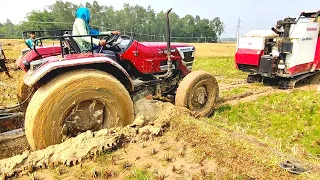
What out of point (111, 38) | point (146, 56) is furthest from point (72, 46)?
point (146, 56)

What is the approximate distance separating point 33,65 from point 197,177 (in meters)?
2.75

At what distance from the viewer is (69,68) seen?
3797 millimetres

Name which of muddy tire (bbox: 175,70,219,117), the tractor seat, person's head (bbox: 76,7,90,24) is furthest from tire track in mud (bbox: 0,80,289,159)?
person's head (bbox: 76,7,90,24)

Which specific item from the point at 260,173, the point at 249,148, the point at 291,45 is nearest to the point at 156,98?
the point at 249,148

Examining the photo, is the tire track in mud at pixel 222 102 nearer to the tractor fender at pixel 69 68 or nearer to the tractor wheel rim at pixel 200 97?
the tractor fender at pixel 69 68

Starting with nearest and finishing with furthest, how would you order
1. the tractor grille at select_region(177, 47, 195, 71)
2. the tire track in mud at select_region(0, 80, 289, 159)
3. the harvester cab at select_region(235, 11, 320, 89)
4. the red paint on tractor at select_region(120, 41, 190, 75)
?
the tire track in mud at select_region(0, 80, 289, 159) < the red paint on tractor at select_region(120, 41, 190, 75) < the tractor grille at select_region(177, 47, 195, 71) < the harvester cab at select_region(235, 11, 320, 89)

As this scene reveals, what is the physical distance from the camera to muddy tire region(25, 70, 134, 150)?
3.40m

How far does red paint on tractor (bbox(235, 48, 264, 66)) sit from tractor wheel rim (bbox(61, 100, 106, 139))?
6.95m

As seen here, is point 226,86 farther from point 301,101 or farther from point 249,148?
point 249,148

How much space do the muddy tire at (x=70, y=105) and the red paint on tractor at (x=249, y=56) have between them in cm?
663

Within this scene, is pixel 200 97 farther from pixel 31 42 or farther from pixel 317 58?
pixel 317 58

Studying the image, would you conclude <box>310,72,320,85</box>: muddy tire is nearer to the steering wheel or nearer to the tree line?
the steering wheel

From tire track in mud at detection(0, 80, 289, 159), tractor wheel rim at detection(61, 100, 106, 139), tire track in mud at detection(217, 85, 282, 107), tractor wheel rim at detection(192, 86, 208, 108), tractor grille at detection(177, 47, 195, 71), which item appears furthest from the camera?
tire track in mud at detection(217, 85, 282, 107)

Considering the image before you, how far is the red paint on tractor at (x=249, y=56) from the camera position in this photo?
372 inches
